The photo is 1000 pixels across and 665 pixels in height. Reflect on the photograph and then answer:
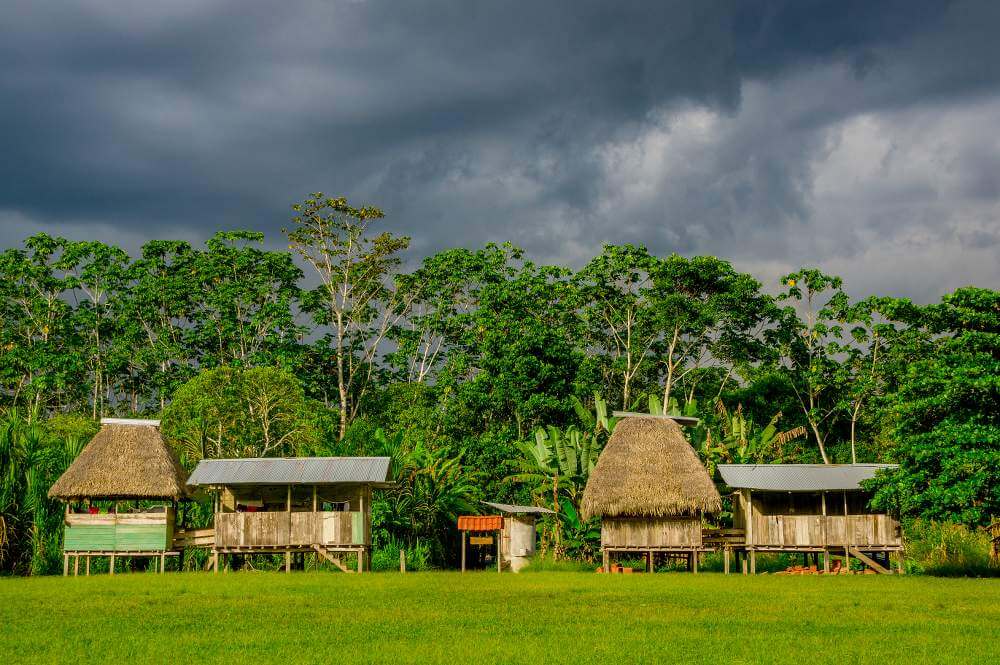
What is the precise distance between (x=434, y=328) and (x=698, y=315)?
13627 millimetres

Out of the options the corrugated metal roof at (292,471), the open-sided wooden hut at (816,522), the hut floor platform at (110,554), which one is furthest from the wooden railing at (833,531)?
the hut floor platform at (110,554)

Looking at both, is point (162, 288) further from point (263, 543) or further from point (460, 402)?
point (263, 543)

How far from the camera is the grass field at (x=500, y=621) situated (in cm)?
1309

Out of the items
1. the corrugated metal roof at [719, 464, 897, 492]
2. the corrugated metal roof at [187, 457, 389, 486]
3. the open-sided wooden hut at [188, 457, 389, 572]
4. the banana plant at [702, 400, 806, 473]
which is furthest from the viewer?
the banana plant at [702, 400, 806, 473]

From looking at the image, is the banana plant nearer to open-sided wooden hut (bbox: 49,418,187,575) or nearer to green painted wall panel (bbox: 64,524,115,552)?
open-sided wooden hut (bbox: 49,418,187,575)

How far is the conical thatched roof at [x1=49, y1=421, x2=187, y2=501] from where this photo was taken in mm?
29453

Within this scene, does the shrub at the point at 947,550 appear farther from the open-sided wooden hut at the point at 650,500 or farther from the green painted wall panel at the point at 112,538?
the green painted wall panel at the point at 112,538

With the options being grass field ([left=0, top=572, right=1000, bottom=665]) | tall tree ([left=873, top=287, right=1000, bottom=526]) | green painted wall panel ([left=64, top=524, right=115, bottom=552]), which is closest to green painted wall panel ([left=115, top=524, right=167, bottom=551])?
green painted wall panel ([left=64, top=524, right=115, bottom=552])

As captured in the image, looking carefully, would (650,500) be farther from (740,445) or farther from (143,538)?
(143,538)

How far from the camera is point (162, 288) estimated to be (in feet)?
163

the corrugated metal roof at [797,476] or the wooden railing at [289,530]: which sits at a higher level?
the corrugated metal roof at [797,476]

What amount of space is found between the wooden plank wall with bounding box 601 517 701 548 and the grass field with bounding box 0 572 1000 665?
15.4 ft

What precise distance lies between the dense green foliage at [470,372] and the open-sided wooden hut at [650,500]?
12.3ft

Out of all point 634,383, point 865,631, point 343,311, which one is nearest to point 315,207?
point 343,311
